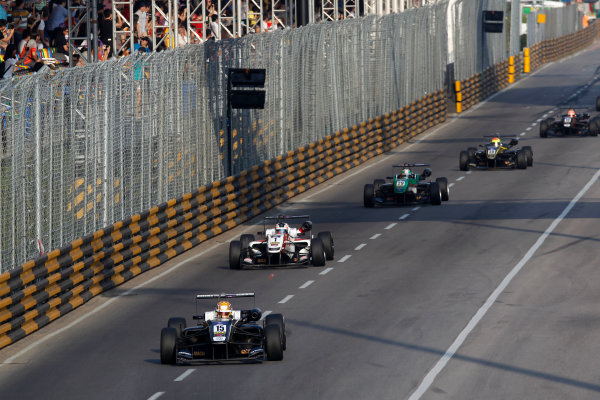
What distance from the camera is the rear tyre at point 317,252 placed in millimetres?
25250

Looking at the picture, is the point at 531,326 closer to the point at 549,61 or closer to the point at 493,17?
the point at 493,17

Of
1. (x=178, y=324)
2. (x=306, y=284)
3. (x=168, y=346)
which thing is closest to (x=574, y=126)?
(x=306, y=284)

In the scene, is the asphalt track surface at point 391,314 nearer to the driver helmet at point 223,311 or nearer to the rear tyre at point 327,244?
the rear tyre at point 327,244

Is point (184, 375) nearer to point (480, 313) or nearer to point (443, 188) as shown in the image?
point (480, 313)

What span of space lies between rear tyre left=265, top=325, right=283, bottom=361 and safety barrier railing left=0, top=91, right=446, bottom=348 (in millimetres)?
4542

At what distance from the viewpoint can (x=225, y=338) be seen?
17.8 meters

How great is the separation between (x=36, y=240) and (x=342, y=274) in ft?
19.7

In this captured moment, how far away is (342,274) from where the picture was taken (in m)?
24.7

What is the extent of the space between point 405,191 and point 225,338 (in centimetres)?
1626

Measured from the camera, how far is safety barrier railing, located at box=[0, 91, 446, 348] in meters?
20.8

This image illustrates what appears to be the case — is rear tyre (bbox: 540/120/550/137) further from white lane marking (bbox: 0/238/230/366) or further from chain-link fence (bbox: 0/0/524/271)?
white lane marking (bbox: 0/238/230/366)

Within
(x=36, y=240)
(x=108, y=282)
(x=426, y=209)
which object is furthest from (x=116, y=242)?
(x=426, y=209)

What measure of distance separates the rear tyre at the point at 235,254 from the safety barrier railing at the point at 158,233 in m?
1.81

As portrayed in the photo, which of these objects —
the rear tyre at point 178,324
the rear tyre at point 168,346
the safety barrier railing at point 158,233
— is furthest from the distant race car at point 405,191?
A: the rear tyre at point 168,346
